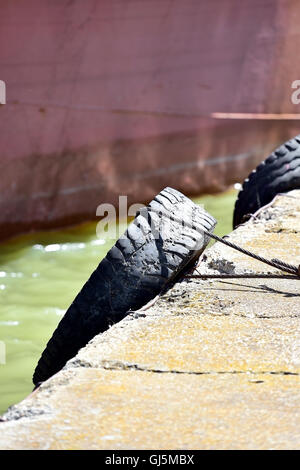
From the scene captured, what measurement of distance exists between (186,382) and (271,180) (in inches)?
82.9

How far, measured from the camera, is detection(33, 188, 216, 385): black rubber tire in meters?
2.47

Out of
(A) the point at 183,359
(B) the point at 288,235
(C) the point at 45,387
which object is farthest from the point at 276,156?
(C) the point at 45,387

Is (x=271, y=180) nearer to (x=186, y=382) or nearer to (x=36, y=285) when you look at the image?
(x=36, y=285)

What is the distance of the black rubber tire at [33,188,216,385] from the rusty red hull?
7.14ft

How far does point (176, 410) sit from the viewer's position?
1.77 metres

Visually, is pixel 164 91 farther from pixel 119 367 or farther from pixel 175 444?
pixel 175 444

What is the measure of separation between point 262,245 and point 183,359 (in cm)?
106

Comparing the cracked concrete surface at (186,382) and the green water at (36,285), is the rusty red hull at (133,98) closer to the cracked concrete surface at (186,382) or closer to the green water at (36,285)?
the green water at (36,285)

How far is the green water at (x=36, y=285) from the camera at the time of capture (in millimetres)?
3137

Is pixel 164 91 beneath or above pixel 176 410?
above

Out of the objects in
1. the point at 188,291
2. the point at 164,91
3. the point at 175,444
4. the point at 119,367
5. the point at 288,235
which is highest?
the point at 164,91

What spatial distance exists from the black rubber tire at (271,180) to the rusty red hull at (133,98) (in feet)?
4.36

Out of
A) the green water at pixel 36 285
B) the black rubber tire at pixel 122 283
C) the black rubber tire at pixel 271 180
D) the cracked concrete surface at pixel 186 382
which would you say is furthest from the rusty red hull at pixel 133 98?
the cracked concrete surface at pixel 186 382

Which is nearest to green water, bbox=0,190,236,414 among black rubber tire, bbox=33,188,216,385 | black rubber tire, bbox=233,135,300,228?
black rubber tire, bbox=33,188,216,385
